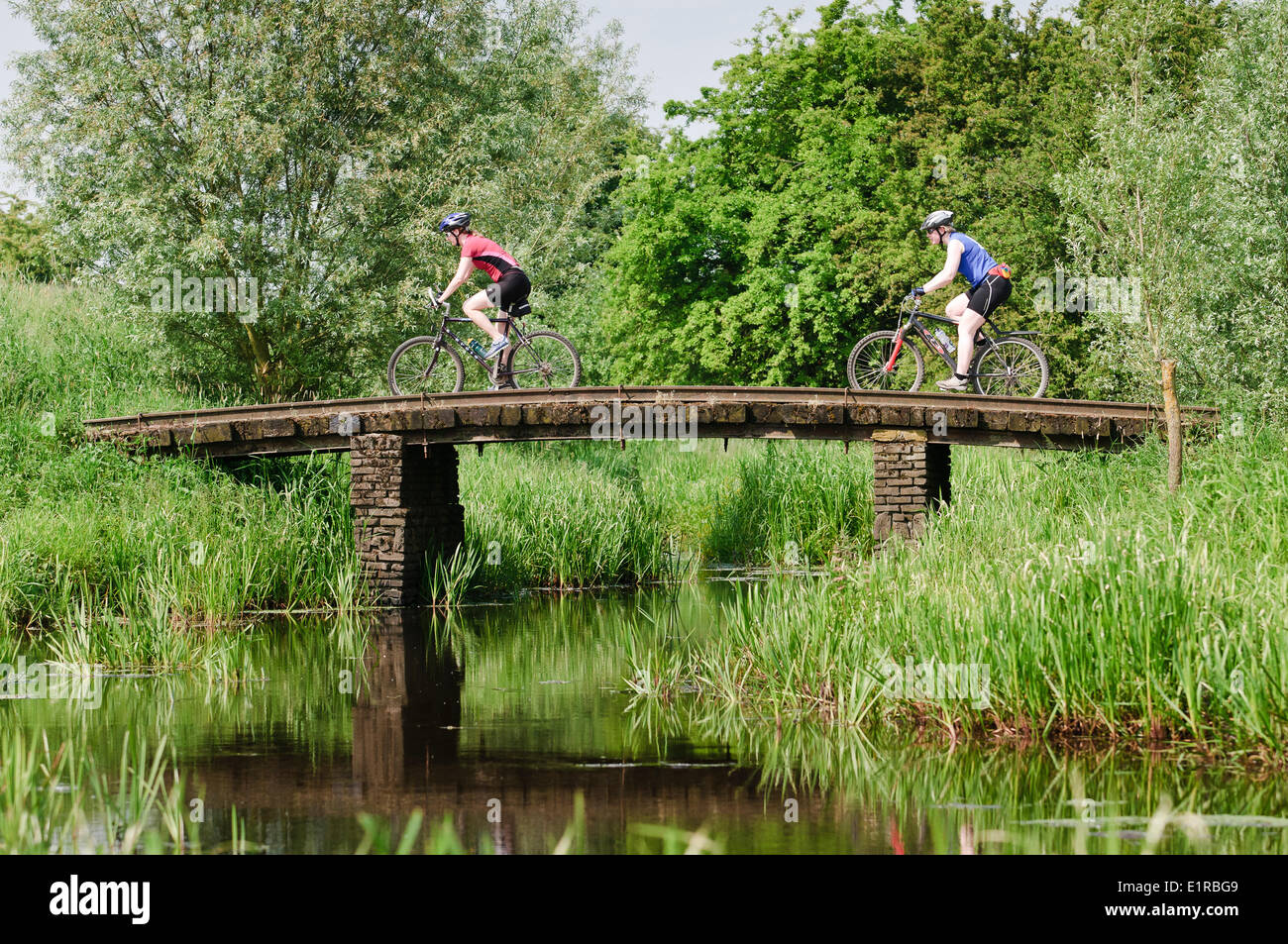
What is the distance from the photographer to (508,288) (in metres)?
14.7

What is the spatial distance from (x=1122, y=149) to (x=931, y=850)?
58.7 ft

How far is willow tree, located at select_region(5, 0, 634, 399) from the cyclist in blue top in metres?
10.3

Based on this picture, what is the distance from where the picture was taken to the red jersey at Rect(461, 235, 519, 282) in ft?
47.9

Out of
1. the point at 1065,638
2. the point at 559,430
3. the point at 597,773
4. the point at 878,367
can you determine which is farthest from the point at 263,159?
the point at 1065,638

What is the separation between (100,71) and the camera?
21016 mm

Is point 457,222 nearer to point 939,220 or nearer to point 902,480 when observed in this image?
point 939,220

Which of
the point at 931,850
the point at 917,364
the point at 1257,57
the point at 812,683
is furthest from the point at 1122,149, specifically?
the point at 931,850

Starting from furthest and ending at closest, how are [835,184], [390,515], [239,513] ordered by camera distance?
[835,184]
[390,515]
[239,513]

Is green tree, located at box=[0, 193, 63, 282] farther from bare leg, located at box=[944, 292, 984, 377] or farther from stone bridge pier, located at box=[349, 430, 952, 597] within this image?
bare leg, located at box=[944, 292, 984, 377]

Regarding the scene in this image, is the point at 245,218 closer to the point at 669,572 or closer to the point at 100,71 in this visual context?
the point at 100,71

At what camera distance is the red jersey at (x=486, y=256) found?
1461 centimetres

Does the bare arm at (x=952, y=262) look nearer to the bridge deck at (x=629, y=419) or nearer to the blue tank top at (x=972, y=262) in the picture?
the blue tank top at (x=972, y=262)

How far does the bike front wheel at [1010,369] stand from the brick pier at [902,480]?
879 millimetres

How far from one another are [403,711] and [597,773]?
2542mm
